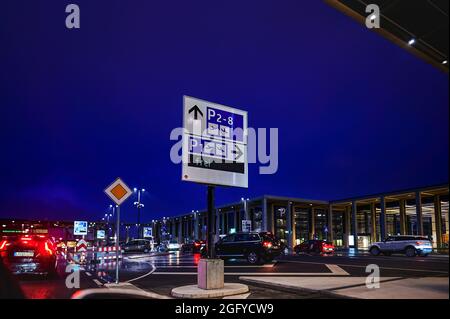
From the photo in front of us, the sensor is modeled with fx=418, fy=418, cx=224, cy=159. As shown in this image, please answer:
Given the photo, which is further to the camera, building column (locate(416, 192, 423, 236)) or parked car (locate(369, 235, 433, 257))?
building column (locate(416, 192, 423, 236))

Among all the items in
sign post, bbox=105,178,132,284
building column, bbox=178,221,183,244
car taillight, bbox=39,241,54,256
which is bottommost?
building column, bbox=178,221,183,244

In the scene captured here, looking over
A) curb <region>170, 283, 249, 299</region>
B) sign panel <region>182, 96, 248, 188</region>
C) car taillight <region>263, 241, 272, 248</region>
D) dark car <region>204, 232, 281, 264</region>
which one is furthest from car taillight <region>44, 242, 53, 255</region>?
car taillight <region>263, 241, 272, 248</region>

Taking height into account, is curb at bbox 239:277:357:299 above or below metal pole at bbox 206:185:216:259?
below

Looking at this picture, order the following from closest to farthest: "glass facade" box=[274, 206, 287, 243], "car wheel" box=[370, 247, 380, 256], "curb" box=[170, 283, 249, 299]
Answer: "curb" box=[170, 283, 249, 299] → "car wheel" box=[370, 247, 380, 256] → "glass facade" box=[274, 206, 287, 243]

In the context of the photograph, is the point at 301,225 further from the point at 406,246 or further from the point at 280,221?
the point at 406,246

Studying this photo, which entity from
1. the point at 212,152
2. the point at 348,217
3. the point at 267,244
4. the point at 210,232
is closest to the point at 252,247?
the point at 267,244

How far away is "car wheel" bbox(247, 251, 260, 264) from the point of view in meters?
23.0

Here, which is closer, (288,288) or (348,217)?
(288,288)

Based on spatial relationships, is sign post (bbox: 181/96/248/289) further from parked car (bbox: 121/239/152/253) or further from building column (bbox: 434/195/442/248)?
building column (bbox: 434/195/442/248)

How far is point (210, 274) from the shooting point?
391 inches

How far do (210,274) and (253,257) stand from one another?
1361 cm
